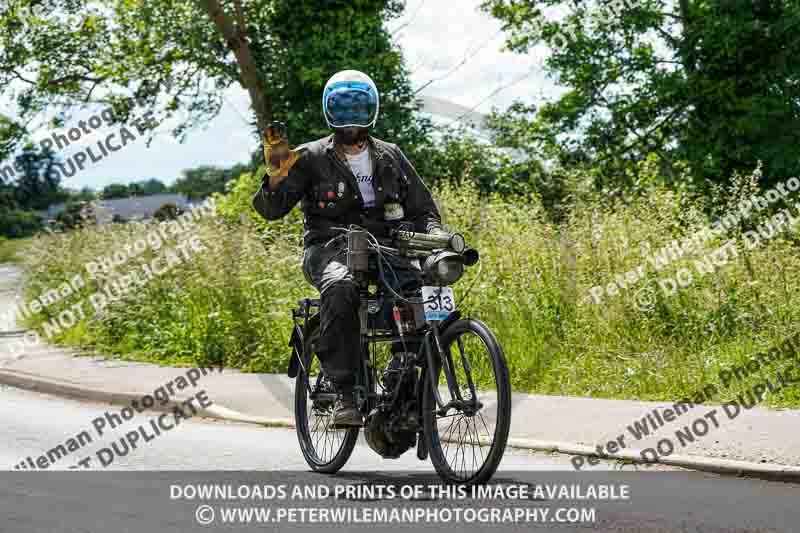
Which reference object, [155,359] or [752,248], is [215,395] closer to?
[155,359]

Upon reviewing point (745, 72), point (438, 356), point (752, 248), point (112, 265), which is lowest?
point (438, 356)

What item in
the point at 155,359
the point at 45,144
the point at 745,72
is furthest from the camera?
the point at 45,144

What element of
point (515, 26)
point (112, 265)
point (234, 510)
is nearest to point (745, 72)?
point (515, 26)

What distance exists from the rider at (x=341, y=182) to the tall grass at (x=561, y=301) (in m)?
3.61

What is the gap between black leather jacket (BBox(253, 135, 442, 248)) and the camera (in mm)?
6883

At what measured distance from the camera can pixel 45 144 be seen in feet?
A: 82.8

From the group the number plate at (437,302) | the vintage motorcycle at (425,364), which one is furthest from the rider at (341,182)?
the number plate at (437,302)

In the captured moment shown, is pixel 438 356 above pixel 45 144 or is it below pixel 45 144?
below

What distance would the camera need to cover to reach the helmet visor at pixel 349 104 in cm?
684

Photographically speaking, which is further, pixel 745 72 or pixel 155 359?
pixel 745 72

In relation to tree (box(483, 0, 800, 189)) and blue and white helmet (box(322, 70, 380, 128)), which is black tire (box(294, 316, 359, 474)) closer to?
blue and white helmet (box(322, 70, 380, 128))

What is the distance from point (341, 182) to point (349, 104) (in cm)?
48

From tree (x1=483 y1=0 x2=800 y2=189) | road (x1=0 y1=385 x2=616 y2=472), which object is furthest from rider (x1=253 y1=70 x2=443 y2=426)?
tree (x1=483 y1=0 x2=800 y2=189)

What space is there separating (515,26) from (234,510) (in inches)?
781
